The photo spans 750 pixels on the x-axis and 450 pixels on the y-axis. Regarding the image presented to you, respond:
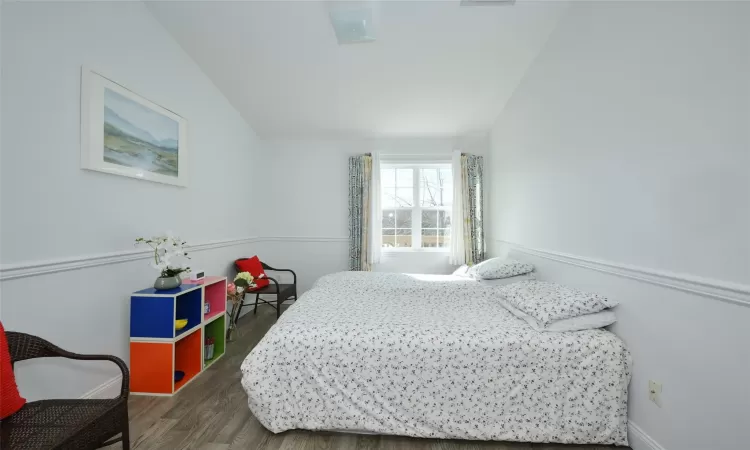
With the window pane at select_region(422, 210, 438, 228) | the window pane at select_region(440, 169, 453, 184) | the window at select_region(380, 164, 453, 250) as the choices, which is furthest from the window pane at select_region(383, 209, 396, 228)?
the window pane at select_region(440, 169, 453, 184)

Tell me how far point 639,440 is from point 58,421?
9.16ft

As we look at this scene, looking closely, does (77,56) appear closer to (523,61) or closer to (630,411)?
(523,61)

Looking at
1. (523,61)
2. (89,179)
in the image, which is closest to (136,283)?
(89,179)

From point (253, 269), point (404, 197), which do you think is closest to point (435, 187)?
point (404, 197)

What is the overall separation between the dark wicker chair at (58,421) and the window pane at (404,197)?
3718 mm

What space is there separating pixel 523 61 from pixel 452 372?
2.95m

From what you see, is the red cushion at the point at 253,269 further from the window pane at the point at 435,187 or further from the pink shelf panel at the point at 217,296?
the window pane at the point at 435,187

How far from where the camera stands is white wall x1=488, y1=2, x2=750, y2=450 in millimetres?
1242

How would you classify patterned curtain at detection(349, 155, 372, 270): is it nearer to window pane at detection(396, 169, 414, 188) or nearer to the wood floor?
window pane at detection(396, 169, 414, 188)

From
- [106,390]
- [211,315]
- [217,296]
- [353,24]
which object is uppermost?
[353,24]

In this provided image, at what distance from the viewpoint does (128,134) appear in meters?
2.25

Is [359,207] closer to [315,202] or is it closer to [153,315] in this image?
[315,202]

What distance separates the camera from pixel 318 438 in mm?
1780

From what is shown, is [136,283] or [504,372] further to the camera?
[136,283]
